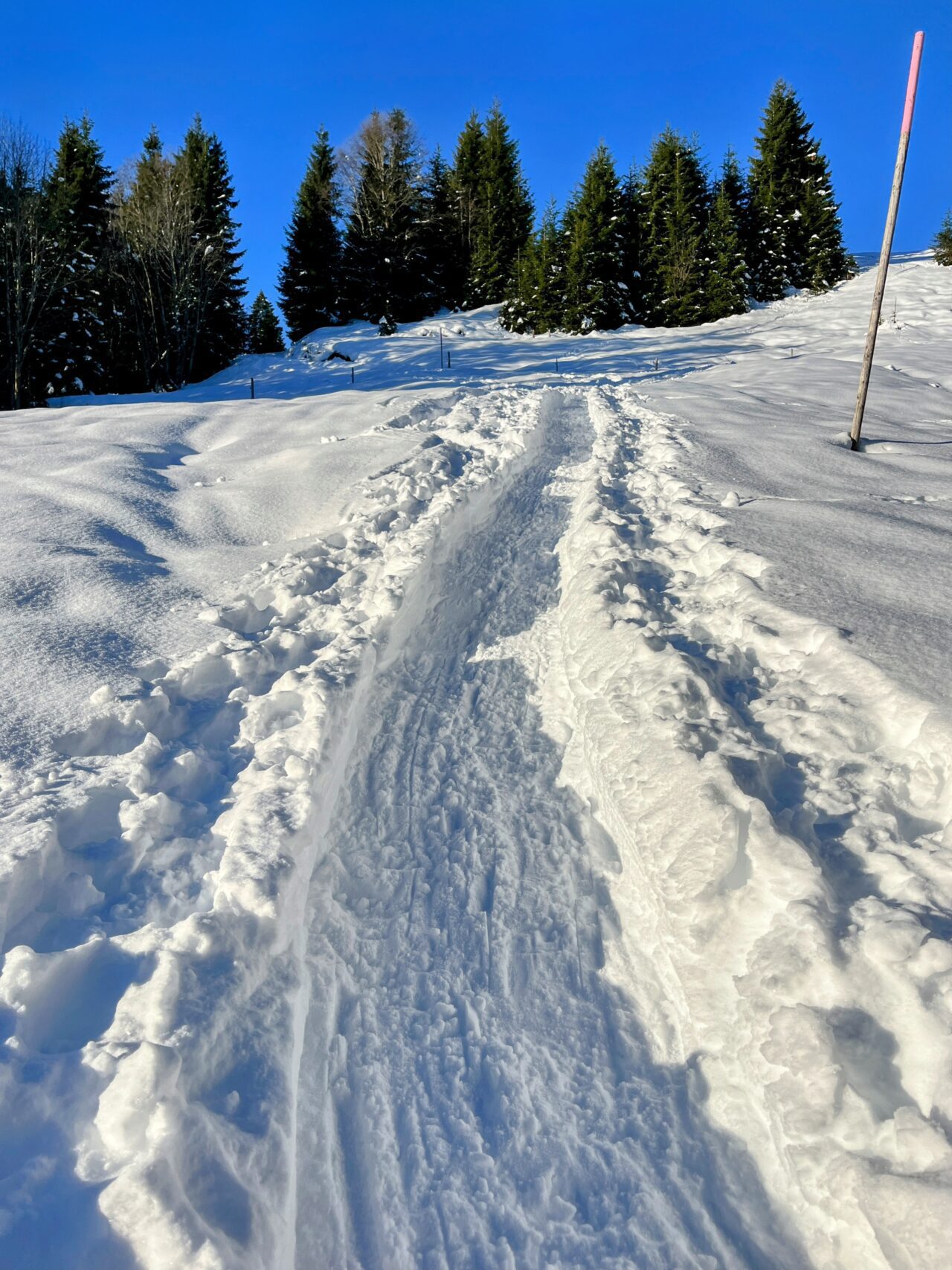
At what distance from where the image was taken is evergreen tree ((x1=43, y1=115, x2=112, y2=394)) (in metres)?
22.4

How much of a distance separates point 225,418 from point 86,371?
57.6 ft

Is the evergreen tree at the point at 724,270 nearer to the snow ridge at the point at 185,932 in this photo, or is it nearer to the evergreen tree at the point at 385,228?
the evergreen tree at the point at 385,228

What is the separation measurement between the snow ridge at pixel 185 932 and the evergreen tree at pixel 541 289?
2734cm

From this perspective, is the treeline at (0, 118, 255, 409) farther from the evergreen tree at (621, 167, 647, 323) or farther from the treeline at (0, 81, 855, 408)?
the evergreen tree at (621, 167, 647, 323)

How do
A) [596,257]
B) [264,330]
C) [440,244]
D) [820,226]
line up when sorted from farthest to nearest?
1. [264,330]
2. [440,244]
3. [820,226]
4. [596,257]

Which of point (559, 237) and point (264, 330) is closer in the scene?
point (559, 237)

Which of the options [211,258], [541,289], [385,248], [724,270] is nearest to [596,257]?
[541,289]

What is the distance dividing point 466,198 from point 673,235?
11.3 meters

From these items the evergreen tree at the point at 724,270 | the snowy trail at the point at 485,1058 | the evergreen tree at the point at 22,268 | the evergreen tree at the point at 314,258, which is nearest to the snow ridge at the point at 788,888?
the snowy trail at the point at 485,1058

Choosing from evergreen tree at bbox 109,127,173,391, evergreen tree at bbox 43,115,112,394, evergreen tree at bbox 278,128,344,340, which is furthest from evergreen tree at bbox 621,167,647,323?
evergreen tree at bbox 43,115,112,394

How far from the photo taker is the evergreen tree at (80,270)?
22359 mm

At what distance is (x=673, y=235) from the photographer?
96.4 ft

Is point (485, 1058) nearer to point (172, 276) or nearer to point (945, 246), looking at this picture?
point (172, 276)

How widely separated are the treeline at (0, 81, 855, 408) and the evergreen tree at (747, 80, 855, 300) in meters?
0.08
